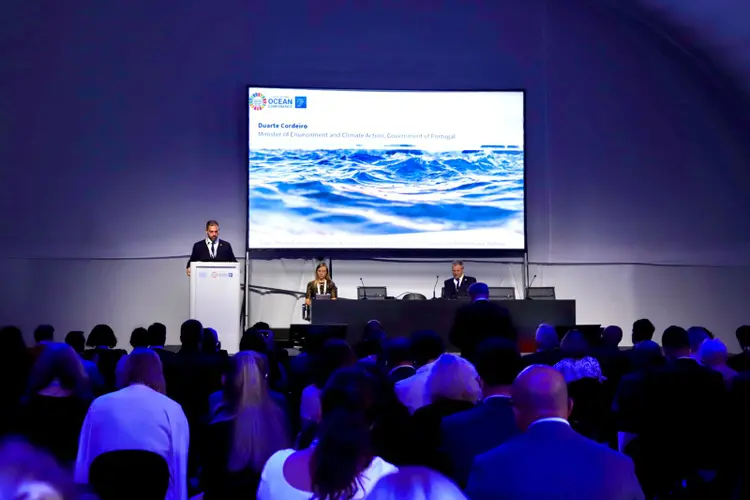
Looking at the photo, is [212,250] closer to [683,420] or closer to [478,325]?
[478,325]

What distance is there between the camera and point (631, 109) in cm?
1134

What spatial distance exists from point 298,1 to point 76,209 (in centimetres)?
390

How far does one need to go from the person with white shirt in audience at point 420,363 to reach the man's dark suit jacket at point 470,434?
88 cm

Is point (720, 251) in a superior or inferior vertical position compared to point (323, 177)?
inferior

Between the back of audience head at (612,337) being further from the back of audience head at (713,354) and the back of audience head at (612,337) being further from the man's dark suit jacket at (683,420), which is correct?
the man's dark suit jacket at (683,420)

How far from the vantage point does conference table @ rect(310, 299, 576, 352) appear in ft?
28.5

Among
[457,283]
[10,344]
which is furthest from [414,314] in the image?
[10,344]

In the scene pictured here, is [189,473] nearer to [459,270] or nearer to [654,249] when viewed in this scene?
[459,270]

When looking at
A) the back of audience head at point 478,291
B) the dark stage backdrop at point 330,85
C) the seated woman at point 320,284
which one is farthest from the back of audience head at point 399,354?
the dark stage backdrop at point 330,85

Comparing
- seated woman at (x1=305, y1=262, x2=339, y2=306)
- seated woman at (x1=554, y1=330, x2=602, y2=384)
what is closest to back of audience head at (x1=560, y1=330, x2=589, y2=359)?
seated woman at (x1=554, y1=330, x2=602, y2=384)

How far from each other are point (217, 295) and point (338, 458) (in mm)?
7571

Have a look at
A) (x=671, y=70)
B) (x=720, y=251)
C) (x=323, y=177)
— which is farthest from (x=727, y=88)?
(x=323, y=177)

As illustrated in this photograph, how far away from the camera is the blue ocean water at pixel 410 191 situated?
10586 mm

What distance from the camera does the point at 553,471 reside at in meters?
2.13
